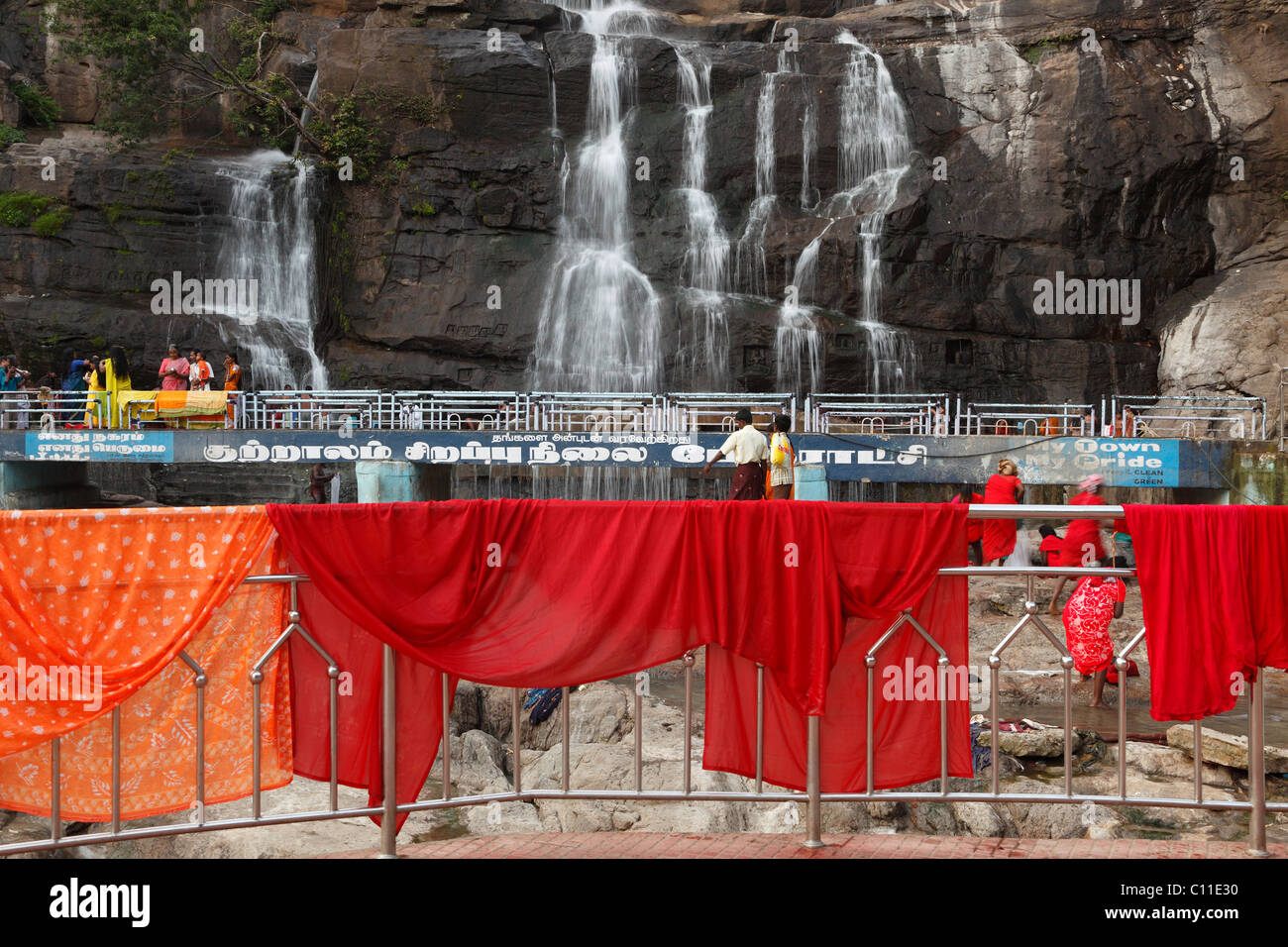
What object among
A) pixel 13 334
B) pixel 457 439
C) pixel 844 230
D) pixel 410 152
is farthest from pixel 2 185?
pixel 844 230

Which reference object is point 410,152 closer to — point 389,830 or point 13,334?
point 13,334

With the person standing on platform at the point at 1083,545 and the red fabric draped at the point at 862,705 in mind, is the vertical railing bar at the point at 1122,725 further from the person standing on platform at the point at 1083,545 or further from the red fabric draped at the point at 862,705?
the person standing on platform at the point at 1083,545

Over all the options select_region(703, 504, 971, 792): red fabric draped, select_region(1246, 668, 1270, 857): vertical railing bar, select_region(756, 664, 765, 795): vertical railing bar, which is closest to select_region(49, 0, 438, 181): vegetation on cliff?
select_region(703, 504, 971, 792): red fabric draped

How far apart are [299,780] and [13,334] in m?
26.0

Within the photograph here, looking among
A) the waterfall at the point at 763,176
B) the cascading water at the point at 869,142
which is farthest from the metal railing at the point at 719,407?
the cascading water at the point at 869,142

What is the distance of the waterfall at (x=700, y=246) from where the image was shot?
1100 inches

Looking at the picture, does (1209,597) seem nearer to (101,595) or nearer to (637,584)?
(637,584)

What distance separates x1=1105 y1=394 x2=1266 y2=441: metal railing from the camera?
19.9 metres

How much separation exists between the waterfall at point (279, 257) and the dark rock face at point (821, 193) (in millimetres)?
751

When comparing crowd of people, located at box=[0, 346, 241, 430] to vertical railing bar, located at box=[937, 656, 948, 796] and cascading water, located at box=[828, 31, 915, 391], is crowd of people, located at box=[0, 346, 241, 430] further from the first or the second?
vertical railing bar, located at box=[937, 656, 948, 796]

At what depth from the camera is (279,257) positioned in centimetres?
2934

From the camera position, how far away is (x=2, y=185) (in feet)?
96.5

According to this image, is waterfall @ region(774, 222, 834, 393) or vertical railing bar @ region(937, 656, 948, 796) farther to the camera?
waterfall @ region(774, 222, 834, 393)

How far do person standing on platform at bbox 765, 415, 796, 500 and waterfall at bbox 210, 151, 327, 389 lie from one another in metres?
18.1
